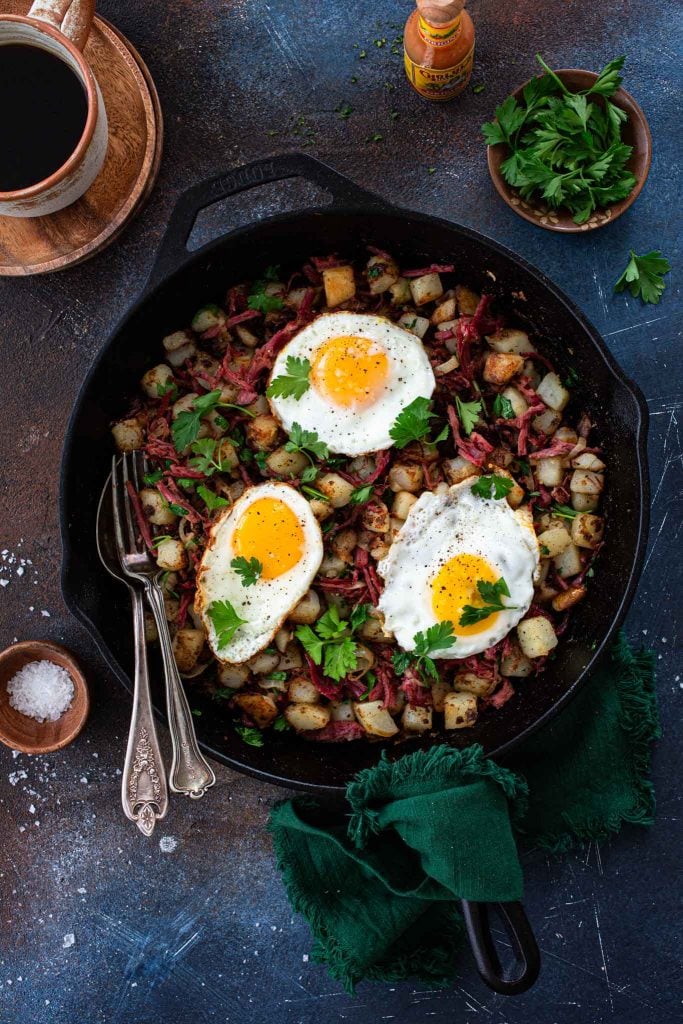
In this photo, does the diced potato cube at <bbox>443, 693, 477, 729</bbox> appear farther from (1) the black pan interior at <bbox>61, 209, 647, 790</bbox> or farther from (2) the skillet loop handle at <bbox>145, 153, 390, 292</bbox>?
(2) the skillet loop handle at <bbox>145, 153, 390, 292</bbox>

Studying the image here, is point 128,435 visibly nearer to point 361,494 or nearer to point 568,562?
point 361,494

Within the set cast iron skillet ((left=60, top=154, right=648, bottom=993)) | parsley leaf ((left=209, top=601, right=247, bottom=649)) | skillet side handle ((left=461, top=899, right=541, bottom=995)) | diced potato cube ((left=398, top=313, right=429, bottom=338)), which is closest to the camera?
skillet side handle ((left=461, top=899, right=541, bottom=995))

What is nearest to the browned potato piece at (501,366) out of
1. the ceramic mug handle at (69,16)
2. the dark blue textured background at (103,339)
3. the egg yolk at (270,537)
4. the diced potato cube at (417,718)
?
the dark blue textured background at (103,339)

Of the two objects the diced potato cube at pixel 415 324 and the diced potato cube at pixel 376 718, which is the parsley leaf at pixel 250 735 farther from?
the diced potato cube at pixel 415 324

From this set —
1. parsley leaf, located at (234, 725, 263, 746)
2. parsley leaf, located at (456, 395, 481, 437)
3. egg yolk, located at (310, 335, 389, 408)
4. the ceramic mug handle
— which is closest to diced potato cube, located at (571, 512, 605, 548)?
parsley leaf, located at (456, 395, 481, 437)

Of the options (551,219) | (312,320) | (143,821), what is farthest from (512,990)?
(551,219)

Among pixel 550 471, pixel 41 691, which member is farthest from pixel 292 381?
pixel 41 691
